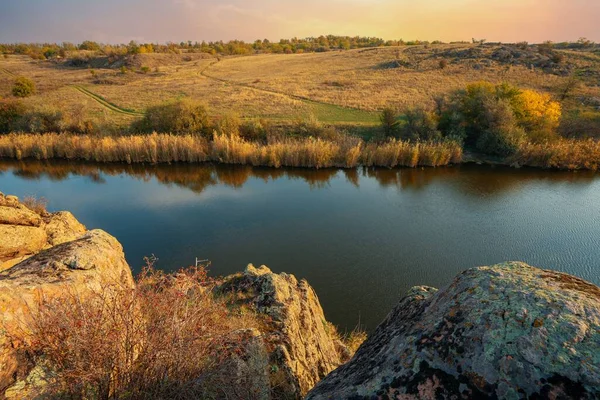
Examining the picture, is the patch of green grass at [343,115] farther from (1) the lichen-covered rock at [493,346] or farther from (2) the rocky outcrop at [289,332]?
(1) the lichen-covered rock at [493,346]

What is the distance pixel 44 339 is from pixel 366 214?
1656cm

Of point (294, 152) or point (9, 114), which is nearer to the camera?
point (294, 152)

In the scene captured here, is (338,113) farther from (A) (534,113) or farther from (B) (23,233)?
(B) (23,233)

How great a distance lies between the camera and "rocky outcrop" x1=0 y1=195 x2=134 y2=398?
3043mm

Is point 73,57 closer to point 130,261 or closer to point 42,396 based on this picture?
point 130,261

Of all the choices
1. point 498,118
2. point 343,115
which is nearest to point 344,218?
point 498,118

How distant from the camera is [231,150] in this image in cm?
2616

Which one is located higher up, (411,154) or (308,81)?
(308,81)

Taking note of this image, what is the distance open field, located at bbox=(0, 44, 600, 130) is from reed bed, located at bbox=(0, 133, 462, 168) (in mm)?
4597

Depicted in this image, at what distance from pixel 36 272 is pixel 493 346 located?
16.3ft

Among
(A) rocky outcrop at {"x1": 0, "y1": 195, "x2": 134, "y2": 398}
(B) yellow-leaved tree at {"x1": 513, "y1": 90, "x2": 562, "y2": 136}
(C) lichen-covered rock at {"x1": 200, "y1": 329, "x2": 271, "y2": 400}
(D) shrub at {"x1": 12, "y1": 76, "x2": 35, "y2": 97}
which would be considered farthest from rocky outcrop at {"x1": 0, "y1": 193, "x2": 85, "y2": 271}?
(D) shrub at {"x1": 12, "y1": 76, "x2": 35, "y2": 97}

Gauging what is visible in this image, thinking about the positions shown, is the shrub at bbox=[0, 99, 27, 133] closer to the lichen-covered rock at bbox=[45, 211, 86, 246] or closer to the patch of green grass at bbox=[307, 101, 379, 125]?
the patch of green grass at bbox=[307, 101, 379, 125]

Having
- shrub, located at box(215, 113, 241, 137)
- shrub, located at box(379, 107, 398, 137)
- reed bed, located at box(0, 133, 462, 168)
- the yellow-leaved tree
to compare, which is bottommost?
reed bed, located at box(0, 133, 462, 168)

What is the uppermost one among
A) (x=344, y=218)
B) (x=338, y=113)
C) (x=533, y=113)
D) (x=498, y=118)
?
(x=533, y=113)
